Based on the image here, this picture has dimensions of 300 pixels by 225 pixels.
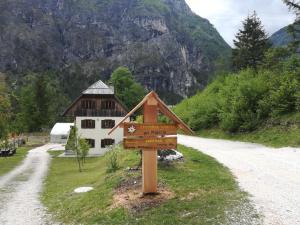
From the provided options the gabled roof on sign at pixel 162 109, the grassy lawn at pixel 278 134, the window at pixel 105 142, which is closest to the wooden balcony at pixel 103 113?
the window at pixel 105 142

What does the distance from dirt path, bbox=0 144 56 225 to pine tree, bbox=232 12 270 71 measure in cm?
3590

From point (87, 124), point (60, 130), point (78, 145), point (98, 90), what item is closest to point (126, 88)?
point (60, 130)

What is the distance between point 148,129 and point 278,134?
22198 mm

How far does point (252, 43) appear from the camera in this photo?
60.0 m

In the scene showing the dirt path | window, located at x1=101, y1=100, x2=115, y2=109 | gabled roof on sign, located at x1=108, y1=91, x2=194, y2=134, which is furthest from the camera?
window, located at x1=101, y1=100, x2=115, y2=109

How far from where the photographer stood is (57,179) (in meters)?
32.1

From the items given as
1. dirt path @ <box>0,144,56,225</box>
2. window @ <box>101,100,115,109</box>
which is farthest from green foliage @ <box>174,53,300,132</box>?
dirt path @ <box>0,144,56,225</box>

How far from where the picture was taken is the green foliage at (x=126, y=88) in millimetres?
105062

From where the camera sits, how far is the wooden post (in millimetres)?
15368

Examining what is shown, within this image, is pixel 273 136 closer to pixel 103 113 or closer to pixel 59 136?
pixel 103 113

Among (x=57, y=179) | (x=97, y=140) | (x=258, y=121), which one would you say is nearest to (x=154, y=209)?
(x=57, y=179)

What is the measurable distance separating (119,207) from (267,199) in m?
5.31

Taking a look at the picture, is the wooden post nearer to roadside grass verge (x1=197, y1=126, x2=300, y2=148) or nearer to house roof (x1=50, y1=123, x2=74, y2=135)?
roadside grass verge (x1=197, y1=126, x2=300, y2=148)

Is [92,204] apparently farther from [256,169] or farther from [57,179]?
[57,179]
